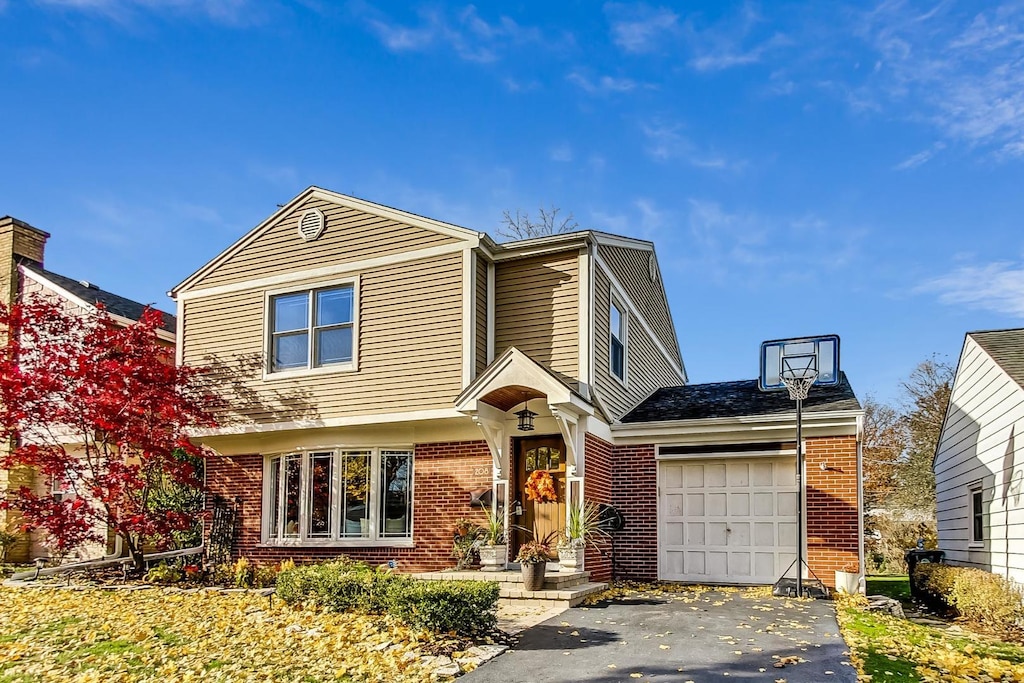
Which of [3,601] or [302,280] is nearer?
[3,601]

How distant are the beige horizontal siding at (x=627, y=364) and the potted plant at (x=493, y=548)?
111 inches

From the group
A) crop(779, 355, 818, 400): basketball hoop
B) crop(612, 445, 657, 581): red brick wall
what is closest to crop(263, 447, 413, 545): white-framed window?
crop(612, 445, 657, 581): red brick wall

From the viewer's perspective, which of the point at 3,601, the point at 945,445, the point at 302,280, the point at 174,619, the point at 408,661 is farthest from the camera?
the point at 945,445

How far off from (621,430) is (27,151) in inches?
422

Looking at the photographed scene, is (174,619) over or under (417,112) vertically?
under

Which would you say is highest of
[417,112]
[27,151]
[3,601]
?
[417,112]

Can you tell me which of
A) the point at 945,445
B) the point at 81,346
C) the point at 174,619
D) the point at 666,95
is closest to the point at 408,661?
the point at 174,619

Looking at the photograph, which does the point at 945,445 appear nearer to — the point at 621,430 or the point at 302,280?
the point at 621,430

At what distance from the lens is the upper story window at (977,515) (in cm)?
1473

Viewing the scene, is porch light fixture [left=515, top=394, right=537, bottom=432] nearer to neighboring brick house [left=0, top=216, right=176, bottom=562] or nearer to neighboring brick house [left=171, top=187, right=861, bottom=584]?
neighboring brick house [left=171, top=187, right=861, bottom=584]

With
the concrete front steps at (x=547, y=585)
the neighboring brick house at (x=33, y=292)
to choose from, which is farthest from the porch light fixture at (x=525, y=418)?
the neighboring brick house at (x=33, y=292)

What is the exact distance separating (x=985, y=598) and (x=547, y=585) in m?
6.10

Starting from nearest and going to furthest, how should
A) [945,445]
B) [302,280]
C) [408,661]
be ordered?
[408,661]
[302,280]
[945,445]

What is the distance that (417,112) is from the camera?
1664 centimetres
